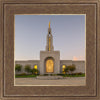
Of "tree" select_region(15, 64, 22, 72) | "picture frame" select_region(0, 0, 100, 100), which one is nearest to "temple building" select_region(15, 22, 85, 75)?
"tree" select_region(15, 64, 22, 72)

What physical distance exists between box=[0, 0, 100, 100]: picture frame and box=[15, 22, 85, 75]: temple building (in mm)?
16317

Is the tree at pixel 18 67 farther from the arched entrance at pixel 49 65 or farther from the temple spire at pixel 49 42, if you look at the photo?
the temple spire at pixel 49 42

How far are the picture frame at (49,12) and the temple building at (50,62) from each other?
16.3 m

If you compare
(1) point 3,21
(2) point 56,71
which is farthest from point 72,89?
(2) point 56,71

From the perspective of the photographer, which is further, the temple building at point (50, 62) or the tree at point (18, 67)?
the temple building at point (50, 62)

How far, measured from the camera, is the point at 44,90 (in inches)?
109

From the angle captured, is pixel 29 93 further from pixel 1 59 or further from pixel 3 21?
pixel 3 21

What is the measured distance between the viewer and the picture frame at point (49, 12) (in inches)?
108

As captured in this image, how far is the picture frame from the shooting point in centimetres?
276

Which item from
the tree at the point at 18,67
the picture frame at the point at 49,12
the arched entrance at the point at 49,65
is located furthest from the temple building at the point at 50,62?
the picture frame at the point at 49,12

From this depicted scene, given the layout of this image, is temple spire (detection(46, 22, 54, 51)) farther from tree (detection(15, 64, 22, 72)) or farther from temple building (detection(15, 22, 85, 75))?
tree (detection(15, 64, 22, 72))

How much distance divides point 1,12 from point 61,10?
123 centimetres

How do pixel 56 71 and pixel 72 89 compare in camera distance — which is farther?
pixel 56 71

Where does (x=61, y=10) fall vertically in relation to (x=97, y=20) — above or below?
above
